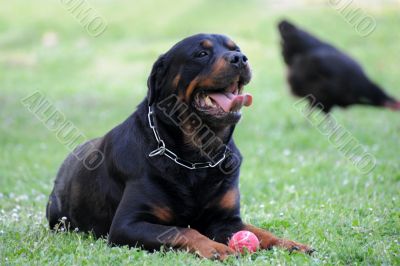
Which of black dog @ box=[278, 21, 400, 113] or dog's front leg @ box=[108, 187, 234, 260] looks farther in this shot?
black dog @ box=[278, 21, 400, 113]

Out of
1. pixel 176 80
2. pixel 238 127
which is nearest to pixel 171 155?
pixel 176 80

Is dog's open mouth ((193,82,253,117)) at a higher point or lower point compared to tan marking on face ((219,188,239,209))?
higher

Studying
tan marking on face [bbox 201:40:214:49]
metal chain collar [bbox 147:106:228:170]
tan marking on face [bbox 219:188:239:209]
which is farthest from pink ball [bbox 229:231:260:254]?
tan marking on face [bbox 201:40:214:49]

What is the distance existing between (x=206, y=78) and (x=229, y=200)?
940 millimetres

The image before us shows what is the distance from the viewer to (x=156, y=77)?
5125mm

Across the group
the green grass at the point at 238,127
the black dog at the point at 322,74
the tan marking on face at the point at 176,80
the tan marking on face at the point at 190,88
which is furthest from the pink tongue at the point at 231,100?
the black dog at the point at 322,74

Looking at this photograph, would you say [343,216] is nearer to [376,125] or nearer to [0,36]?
[376,125]

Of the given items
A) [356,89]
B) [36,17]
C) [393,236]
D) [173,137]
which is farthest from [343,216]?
[36,17]

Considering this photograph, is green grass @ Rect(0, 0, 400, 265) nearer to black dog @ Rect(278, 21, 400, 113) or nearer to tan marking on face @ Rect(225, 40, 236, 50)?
black dog @ Rect(278, 21, 400, 113)

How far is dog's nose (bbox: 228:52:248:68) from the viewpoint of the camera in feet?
16.0

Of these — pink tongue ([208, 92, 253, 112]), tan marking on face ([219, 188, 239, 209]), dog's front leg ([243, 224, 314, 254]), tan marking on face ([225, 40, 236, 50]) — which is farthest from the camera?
tan marking on face ([225, 40, 236, 50])

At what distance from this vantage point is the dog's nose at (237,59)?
4867 millimetres

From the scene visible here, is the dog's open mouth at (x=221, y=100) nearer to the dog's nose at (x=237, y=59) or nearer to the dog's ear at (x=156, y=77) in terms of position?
the dog's nose at (x=237, y=59)

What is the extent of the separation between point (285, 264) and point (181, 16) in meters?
23.5
